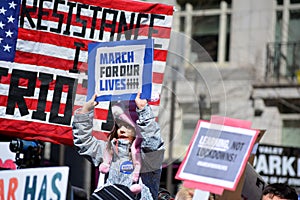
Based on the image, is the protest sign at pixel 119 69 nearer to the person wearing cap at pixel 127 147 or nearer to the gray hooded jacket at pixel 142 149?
the person wearing cap at pixel 127 147

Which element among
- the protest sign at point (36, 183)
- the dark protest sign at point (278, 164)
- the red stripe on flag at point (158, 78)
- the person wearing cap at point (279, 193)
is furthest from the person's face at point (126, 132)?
the dark protest sign at point (278, 164)

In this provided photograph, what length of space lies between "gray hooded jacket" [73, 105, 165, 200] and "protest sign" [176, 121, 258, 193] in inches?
16.2

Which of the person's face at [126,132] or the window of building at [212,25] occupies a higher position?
the window of building at [212,25]

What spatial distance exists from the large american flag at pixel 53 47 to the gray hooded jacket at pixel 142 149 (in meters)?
0.72

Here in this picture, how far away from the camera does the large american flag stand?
6.11 metres

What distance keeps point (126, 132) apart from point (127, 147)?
0.31ft

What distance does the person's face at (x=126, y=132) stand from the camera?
204 inches

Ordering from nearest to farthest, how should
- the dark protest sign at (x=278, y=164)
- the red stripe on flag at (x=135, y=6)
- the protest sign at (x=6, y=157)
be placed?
the red stripe on flag at (x=135, y=6) → the protest sign at (x=6, y=157) → the dark protest sign at (x=278, y=164)

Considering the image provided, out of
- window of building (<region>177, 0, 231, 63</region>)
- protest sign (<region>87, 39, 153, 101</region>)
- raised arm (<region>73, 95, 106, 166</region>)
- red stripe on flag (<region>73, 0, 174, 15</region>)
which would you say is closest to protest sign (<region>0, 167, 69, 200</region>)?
raised arm (<region>73, 95, 106, 166</region>)

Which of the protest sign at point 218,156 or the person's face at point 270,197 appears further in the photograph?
the person's face at point 270,197

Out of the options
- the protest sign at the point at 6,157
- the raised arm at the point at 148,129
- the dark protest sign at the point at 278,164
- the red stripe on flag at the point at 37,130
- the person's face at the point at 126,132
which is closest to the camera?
the raised arm at the point at 148,129

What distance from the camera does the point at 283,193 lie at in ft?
17.6

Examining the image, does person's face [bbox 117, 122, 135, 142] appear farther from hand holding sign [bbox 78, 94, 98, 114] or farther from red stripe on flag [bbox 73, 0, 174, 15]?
red stripe on flag [bbox 73, 0, 174, 15]

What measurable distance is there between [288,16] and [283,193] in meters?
14.3
